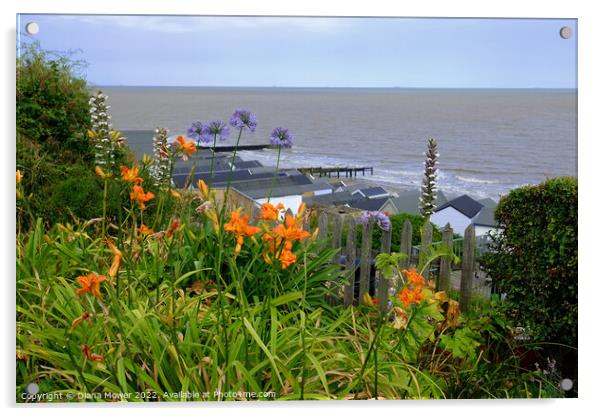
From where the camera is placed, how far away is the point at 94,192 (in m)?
4.13

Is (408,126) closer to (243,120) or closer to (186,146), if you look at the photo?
(243,120)

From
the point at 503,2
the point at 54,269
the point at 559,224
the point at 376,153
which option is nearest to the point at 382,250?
the point at 376,153

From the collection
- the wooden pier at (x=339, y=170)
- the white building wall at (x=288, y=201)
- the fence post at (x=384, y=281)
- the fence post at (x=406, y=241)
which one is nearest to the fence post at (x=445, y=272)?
the fence post at (x=406, y=241)

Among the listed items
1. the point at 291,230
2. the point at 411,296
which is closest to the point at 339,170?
the point at 291,230

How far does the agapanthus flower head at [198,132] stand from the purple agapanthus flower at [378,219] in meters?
0.99

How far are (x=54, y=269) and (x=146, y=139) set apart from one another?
92cm

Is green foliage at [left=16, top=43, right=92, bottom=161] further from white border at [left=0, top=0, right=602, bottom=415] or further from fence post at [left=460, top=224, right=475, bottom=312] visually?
fence post at [left=460, top=224, right=475, bottom=312]

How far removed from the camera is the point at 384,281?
3.98 m

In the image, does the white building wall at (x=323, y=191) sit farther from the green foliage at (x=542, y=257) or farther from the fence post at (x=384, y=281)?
the green foliage at (x=542, y=257)

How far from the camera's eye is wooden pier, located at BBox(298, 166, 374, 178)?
12.4ft

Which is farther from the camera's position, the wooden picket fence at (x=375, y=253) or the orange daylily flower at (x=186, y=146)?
the wooden picket fence at (x=375, y=253)

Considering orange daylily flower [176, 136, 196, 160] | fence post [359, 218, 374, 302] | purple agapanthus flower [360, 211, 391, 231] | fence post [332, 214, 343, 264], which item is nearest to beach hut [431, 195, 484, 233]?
purple agapanthus flower [360, 211, 391, 231]

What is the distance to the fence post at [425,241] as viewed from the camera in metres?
3.96

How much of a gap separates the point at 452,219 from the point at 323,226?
2.48 feet
